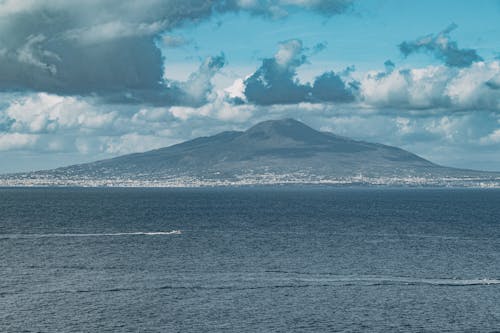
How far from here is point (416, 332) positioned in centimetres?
7906

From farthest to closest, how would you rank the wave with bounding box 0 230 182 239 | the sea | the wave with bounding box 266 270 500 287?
the wave with bounding box 0 230 182 239
the wave with bounding box 266 270 500 287
the sea

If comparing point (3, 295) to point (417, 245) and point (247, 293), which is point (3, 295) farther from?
point (417, 245)

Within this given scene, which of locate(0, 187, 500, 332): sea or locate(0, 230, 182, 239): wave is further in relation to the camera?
locate(0, 230, 182, 239): wave

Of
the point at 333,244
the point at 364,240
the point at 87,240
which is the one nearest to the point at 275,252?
the point at 333,244

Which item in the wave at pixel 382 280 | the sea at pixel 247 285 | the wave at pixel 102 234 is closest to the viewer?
the sea at pixel 247 285

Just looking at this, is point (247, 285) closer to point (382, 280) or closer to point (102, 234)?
point (382, 280)

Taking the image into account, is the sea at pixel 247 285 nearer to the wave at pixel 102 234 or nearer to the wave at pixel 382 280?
the wave at pixel 382 280

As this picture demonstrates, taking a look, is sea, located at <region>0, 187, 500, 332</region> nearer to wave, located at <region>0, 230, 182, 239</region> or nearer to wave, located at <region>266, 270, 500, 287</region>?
wave, located at <region>266, 270, 500, 287</region>

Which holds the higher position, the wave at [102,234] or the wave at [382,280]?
the wave at [102,234]

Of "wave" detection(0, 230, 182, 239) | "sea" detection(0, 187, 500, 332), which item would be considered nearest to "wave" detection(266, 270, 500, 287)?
"sea" detection(0, 187, 500, 332)

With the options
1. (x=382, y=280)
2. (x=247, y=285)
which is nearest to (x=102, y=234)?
(x=247, y=285)

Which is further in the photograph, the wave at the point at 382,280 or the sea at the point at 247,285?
the wave at the point at 382,280

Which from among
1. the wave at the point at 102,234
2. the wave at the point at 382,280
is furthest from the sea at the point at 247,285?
the wave at the point at 102,234

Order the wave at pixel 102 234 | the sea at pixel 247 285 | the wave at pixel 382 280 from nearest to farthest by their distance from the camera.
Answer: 1. the sea at pixel 247 285
2. the wave at pixel 382 280
3. the wave at pixel 102 234
